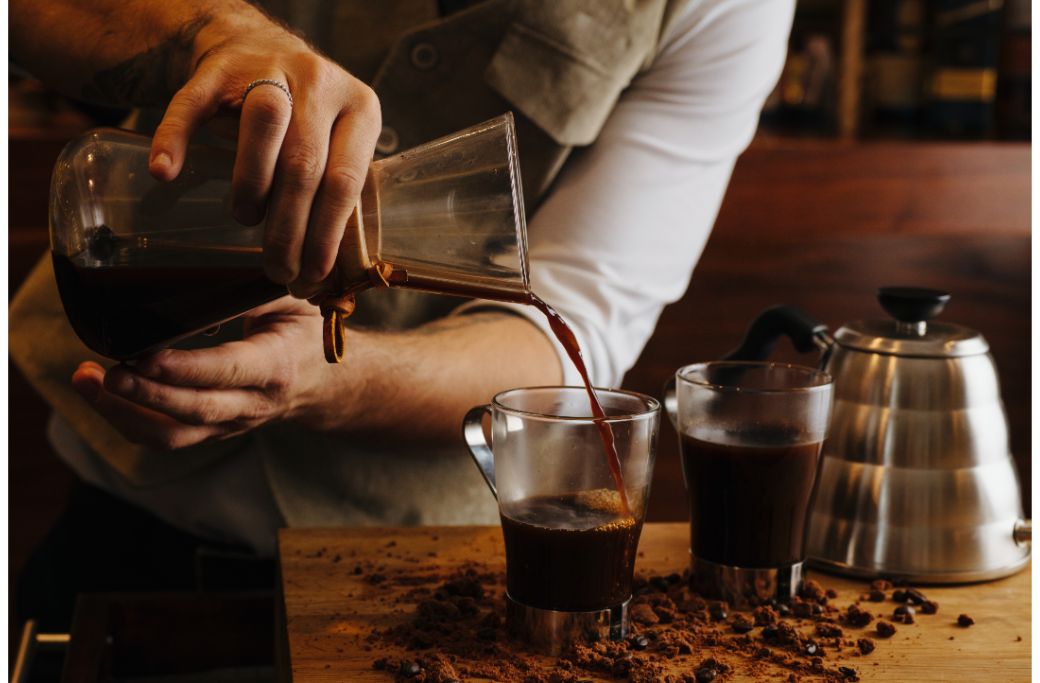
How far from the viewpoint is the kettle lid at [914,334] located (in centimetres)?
121

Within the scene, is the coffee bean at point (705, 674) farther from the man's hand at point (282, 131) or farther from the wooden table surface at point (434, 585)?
the man's hand at point (282, 131)

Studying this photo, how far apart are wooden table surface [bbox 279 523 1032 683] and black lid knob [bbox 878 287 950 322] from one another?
290 mm

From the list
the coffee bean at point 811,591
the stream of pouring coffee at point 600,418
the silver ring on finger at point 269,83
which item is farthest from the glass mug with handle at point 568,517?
the silver ring on finger at point 269,83

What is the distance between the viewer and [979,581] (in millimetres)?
1188

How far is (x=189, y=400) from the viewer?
998 millimetres

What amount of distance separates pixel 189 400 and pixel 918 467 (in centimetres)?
75

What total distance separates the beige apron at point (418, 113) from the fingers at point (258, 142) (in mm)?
619

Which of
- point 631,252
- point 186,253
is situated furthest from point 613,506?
point 631,252

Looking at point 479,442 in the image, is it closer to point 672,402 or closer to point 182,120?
point 672,402

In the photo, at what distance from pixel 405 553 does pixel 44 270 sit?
74 cm

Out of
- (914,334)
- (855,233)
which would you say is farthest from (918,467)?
(855,233)

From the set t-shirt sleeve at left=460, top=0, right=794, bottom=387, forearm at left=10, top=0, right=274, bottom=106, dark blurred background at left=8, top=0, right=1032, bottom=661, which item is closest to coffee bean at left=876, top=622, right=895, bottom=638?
t-shirt sleeve at left=460, top=0, right=794, bottom=387

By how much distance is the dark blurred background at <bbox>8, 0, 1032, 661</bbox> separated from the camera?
2711 mm

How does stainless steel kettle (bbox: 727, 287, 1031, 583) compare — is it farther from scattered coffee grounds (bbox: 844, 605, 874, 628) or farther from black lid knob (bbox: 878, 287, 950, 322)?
scattered coffee grounds (bbox: 844, 605, 874, 628)
